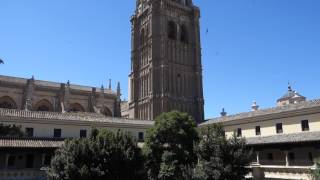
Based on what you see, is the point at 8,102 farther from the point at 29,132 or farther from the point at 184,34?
the point at 184,34

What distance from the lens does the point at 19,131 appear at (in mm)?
32469

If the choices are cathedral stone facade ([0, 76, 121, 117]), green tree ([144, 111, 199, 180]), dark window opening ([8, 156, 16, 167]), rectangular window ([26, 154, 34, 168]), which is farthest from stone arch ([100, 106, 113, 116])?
dark window opening ([8, 156, 16, 167])

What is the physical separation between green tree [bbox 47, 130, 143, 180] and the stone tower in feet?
98.2

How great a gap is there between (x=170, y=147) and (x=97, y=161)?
27.5 feet

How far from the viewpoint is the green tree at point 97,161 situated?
939 inches

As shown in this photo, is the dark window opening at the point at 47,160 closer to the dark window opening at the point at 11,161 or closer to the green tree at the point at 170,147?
the dark window opening at the point at 11,161

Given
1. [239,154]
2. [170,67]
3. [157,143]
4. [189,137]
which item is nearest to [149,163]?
[157,143]

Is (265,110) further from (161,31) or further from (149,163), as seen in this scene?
(161,31)

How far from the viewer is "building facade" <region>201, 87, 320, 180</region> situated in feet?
91.8

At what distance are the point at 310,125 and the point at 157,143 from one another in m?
13.9

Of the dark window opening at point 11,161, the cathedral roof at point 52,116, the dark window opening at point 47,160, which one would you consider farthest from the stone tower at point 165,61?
the dark window opening at point 11,161

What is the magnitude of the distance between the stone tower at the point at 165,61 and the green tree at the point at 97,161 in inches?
1178

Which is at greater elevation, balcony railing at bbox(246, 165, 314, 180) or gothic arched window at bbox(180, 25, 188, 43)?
gothic arched window at bbox(180, 25, 188, 43)

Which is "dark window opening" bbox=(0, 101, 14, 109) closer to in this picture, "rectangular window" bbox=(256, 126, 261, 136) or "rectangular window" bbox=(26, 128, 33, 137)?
"rectangular window" bbox=(26, 128, 33, 137)
